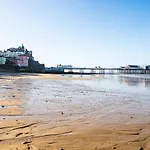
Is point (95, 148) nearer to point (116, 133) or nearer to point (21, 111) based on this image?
point (116, 133)

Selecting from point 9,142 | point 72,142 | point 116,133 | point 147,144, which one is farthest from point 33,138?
point 147,144

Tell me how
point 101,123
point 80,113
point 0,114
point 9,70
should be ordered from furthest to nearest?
point 9,70, point 80,113, point 0,114, point 101,123

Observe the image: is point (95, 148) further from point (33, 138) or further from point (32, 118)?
point (32, 118)

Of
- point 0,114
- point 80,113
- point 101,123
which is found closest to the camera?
point 101,123

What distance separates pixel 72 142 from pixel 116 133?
181 cm

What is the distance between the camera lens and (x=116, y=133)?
7.58 metres

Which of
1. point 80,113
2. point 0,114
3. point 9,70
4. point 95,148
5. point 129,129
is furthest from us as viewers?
point 9,70

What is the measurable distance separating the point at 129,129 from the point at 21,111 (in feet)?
17.4

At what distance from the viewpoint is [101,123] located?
358 inches

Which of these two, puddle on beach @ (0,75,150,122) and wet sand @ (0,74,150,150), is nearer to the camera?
wet sand @ (0,74,150,150)

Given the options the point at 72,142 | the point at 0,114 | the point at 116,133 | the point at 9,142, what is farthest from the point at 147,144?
the point at 0,114

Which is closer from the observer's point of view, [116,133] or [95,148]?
[95,148]

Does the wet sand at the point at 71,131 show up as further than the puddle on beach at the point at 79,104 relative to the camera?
No

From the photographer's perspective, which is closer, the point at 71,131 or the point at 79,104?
the point at 71,131
